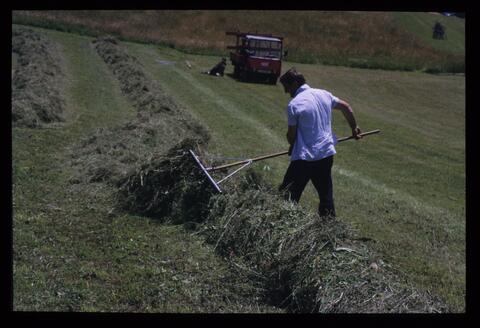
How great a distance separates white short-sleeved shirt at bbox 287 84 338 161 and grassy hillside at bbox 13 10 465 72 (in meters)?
27.6

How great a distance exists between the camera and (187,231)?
670cm

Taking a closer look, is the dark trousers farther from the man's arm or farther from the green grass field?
the green grass field

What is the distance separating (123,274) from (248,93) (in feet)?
59.3

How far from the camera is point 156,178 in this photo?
7430mm

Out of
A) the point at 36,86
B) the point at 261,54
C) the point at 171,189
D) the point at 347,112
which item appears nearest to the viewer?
the point at 347,112

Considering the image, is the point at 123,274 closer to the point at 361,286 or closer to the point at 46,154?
the point at 361,286

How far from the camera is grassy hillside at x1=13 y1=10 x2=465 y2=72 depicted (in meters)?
34.4

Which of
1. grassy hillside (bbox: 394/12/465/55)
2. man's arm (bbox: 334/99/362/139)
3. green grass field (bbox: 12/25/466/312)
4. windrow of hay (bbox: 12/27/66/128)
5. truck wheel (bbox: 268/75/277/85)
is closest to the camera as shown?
green grass field (bbox: 12/25/466/312)

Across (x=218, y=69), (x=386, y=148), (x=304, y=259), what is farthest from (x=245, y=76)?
(x=304, y=259)

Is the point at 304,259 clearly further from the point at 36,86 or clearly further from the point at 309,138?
the point at 36,86

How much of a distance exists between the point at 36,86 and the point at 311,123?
10913 millimetres

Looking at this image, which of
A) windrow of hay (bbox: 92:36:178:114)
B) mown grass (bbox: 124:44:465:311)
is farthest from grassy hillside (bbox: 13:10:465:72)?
windrow of hay (bbox: 92:36:178:114)

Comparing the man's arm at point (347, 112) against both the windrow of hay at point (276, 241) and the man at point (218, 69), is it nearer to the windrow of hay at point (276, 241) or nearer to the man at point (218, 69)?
the windrow of hay at point (276, 241)

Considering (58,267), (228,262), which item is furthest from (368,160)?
(58,267)
